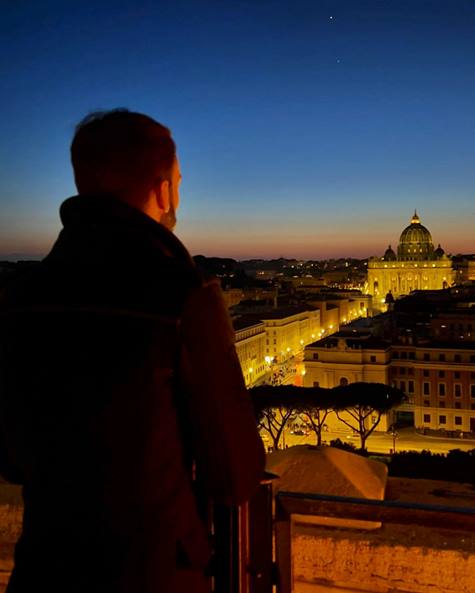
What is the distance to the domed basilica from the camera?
7831cm

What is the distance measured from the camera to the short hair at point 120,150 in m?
0.98

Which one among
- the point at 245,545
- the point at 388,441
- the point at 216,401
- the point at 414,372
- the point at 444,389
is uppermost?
the point at 216,401

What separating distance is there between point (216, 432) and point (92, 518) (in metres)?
0.22

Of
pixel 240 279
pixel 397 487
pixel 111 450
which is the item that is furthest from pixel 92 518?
pixel 240 279

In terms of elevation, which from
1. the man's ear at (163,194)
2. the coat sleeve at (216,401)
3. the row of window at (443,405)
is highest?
the man's ear at (163,194)

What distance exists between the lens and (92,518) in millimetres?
909

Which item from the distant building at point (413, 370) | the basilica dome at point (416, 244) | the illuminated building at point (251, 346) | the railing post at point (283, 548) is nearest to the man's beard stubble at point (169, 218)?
the railing post at point (283, 548)

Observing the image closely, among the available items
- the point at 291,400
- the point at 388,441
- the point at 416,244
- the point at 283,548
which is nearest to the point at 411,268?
the point at 416,244

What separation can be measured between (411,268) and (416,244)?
12.1 ft

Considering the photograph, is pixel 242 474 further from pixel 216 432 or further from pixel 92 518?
pixel 92 518

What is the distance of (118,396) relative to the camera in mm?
876

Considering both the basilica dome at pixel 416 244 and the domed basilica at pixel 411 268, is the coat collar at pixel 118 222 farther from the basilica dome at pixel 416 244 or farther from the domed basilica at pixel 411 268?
the basilica dome at pixel 416 244

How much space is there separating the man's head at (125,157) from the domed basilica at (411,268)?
77.6 metres

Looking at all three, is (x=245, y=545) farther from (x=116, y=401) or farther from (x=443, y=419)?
(x=443, y=419)
